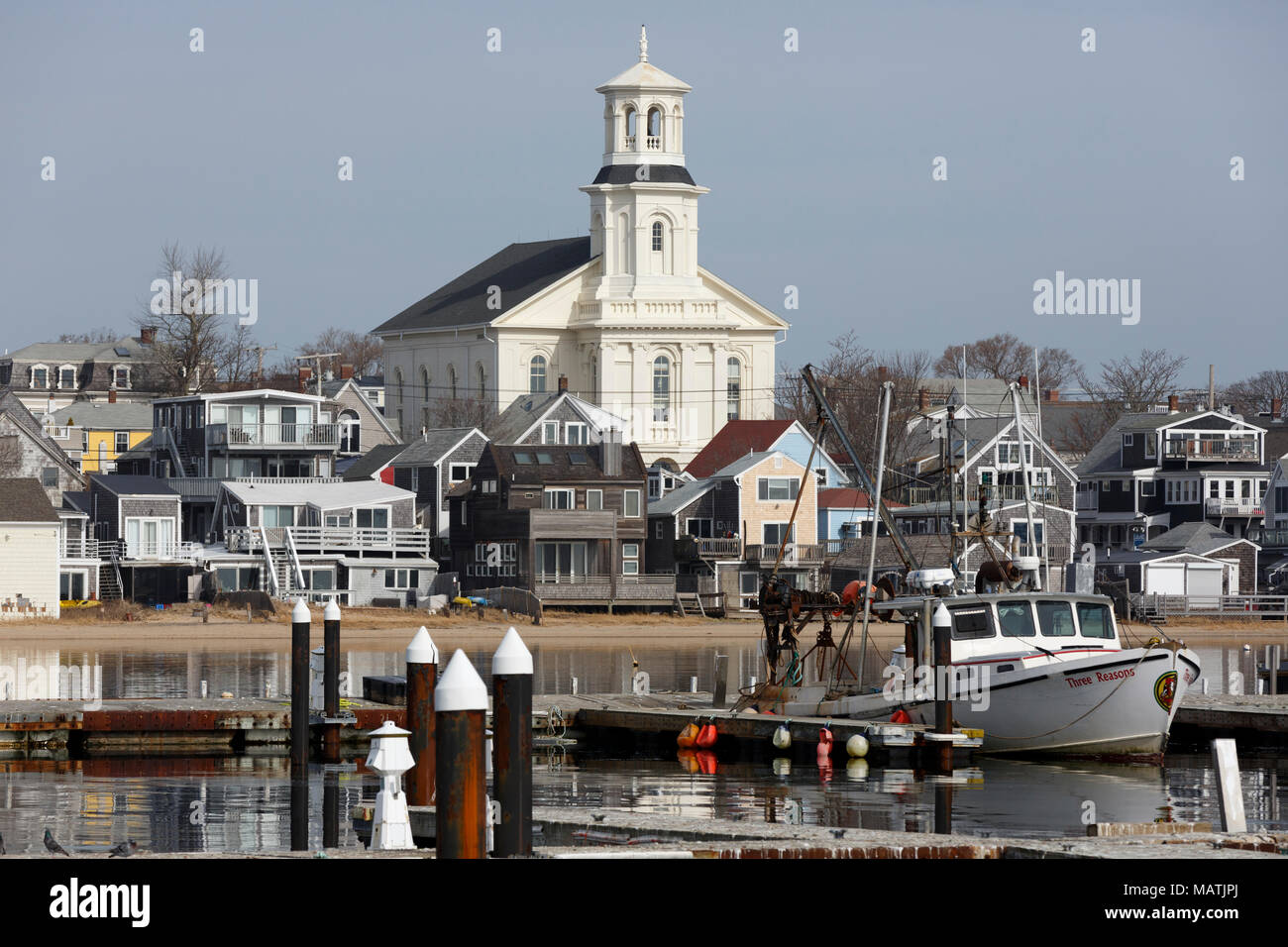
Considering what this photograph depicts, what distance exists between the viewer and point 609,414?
11331cm

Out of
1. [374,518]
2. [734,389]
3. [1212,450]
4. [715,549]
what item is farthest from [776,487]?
[734,389]

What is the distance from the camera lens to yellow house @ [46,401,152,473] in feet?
422

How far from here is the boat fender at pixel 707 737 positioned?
1396 inches

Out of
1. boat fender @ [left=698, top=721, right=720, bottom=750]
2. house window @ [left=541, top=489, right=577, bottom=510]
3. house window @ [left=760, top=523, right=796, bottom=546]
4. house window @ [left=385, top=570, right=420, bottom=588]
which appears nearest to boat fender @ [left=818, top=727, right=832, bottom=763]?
boat fender @ [left=698, top=721, right=720, bottom=750]

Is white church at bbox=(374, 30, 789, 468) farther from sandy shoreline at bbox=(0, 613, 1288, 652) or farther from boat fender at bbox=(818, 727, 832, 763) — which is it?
boat fender at bbox=(818, 727, 832, 763)

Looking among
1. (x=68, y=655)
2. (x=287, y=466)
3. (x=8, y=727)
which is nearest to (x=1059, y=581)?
(x=287, y=466)

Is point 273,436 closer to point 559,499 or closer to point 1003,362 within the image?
point 559,499

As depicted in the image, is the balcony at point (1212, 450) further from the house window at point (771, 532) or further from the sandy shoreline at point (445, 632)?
the house window at point (771, 532)

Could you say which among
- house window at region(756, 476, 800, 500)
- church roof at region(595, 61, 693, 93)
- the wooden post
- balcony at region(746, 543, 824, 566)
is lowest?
the wooden post

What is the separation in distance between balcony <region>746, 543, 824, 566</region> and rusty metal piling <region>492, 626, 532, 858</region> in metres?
73.5

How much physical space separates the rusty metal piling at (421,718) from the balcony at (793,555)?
2535 inches
